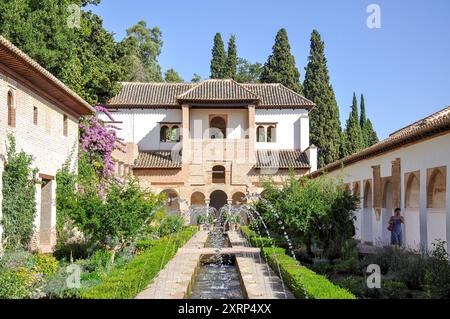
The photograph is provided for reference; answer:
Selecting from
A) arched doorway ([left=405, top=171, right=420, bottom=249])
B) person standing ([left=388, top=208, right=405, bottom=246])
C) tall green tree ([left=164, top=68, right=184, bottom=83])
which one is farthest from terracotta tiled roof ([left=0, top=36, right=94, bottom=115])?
tall green tree ([left=164, top=68, right=184, bottom=83])

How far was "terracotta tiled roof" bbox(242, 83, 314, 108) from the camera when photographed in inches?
1452

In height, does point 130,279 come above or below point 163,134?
below

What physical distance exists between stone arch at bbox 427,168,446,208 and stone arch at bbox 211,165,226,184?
65.9 feet

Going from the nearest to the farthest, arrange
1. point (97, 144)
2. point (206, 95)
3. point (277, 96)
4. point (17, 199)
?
point (17, 199)
point (97, 144)
point (206, 95)
point (277, 96)

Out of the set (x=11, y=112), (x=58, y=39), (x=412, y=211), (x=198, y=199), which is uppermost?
(x=58, y=39)

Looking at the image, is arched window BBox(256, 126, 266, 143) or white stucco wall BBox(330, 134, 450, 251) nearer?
white stucco wall BBox(330, 134, 450, 251)

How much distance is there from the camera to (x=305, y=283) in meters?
9.84

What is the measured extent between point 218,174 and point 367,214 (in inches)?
565

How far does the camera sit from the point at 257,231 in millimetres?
25547

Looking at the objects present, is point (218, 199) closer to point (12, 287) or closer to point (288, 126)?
→ point (288, 126)

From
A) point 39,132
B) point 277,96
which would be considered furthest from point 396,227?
point 277,96

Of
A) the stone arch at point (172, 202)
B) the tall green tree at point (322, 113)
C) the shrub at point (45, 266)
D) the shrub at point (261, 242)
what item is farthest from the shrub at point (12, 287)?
the tall green tree at point (322, 113)

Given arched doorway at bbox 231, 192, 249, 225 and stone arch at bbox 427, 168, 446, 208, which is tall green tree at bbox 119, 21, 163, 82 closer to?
arched doorway at bbox 231, 192, 249, 225

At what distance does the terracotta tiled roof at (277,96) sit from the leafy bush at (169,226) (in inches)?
467
